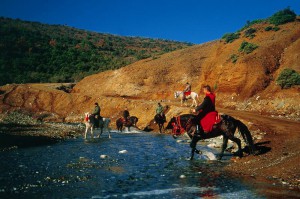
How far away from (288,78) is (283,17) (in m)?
16.1

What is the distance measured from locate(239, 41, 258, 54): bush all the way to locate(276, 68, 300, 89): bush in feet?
24.0

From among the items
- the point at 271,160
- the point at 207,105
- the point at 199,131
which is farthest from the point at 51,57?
the point at 271,160

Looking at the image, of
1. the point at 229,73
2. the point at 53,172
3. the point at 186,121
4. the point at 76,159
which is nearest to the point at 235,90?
the point at 229,73

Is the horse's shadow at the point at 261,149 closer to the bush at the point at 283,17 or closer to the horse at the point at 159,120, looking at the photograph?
the horse at the point at 159,120

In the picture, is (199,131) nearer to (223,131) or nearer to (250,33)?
(223,131)

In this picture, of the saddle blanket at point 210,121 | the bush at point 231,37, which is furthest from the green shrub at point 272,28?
the saddle blanket at point 210,121

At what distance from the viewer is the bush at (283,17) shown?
44.6 m

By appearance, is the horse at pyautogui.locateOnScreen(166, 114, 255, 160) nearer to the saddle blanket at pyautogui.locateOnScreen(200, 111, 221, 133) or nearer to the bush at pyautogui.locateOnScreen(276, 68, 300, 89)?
the saddle blanket at pyautogui.locateOnScreen(200, 111, 221, 133)

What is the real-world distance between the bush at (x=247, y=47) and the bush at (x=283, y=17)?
7.29 meters

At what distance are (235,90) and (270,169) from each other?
25425mm

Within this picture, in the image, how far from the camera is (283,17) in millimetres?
44656

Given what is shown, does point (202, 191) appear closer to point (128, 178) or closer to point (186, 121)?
point (128, 178)

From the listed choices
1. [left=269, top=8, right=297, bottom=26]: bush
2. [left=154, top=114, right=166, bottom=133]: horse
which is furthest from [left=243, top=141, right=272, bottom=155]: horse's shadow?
[left=269, top=8, right=297, bottom=26]: bush

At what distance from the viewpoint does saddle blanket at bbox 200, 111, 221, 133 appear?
14258 mm
